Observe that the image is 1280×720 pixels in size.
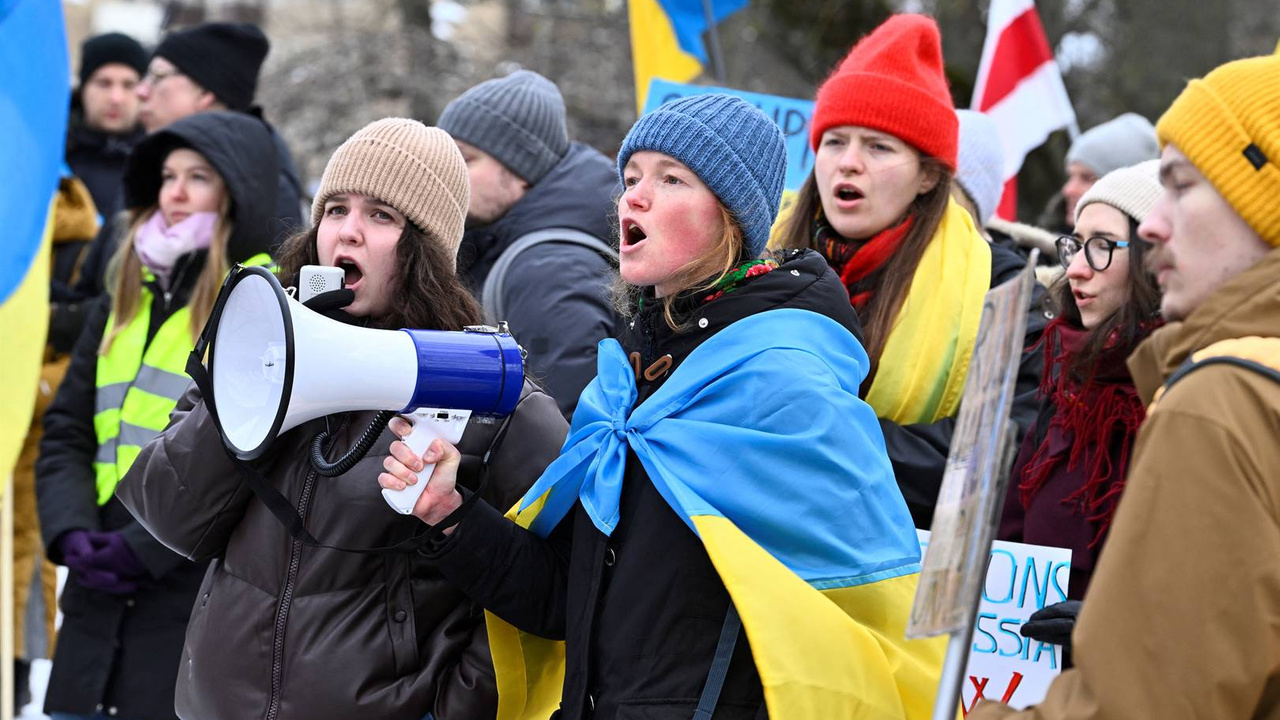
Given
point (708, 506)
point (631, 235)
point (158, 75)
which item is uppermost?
point (158, 75)

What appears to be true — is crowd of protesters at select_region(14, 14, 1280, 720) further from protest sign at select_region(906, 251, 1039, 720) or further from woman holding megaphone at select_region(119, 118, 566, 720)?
protest sign at select_region(906, 251, 1039, 720)

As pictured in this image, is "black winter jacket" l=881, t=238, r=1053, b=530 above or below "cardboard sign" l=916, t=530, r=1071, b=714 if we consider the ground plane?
above

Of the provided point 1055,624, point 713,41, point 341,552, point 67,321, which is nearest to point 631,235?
point 341,552

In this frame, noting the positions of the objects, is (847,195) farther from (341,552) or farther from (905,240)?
(341,552)

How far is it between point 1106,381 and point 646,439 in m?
1.24

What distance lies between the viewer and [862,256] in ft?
11.9

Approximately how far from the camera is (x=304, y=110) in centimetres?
1229

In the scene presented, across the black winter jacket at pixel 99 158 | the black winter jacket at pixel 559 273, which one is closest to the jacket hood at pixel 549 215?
the black winter jacket at pixel 559 273

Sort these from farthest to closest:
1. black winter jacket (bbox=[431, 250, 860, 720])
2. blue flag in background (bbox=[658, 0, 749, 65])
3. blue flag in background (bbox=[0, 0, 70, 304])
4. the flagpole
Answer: blue flag in background (bbox=[658, 0, 749, 65])
the flagpole
blue flag in background (bbox=[0, 0, 70, 304])
black winter jacket (bbox=[431, 250, 860, 720])

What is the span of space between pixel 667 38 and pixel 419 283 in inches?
137

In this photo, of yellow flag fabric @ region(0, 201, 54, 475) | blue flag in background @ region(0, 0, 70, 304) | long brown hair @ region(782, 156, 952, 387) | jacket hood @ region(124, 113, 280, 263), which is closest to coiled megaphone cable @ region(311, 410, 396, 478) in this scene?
yellow flag fabric @ region(0, 201, 54, 475)

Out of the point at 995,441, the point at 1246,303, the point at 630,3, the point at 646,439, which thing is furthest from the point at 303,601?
the point at 630,3

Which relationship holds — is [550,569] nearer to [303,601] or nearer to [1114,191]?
[303,601]

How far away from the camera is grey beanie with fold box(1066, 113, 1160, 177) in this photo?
6.02m
